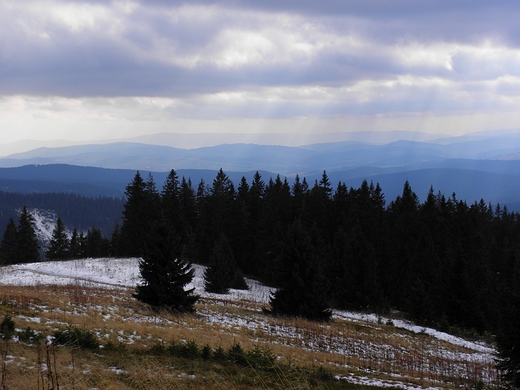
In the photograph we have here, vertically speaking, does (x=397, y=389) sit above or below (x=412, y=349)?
above

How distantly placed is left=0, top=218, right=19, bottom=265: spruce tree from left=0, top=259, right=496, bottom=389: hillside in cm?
5072

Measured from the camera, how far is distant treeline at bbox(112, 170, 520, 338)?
111ft

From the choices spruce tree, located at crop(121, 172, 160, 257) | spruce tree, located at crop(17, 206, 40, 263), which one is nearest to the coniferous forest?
spruce tree, located at crop(121, 172, 160, 257)

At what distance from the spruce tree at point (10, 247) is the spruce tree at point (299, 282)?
53.1 m

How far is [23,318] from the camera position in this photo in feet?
39.5

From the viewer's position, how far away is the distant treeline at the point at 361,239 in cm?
3388

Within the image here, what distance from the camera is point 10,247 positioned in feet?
206

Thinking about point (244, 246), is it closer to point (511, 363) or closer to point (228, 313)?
point (228, 313)

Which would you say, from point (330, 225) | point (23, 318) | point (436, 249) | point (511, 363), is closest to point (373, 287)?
point (436, 249)

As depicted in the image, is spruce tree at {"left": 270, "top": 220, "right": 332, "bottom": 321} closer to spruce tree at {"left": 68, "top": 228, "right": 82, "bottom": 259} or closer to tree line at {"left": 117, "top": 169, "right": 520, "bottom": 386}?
tree line at {"left": 117, "top": 169, "right": 520, "bottom": 386}

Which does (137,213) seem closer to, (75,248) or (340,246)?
(340,246)

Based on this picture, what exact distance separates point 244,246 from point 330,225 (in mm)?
12758

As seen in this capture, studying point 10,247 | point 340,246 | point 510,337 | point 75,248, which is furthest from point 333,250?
point 75,248

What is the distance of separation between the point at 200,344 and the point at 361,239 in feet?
92.1
